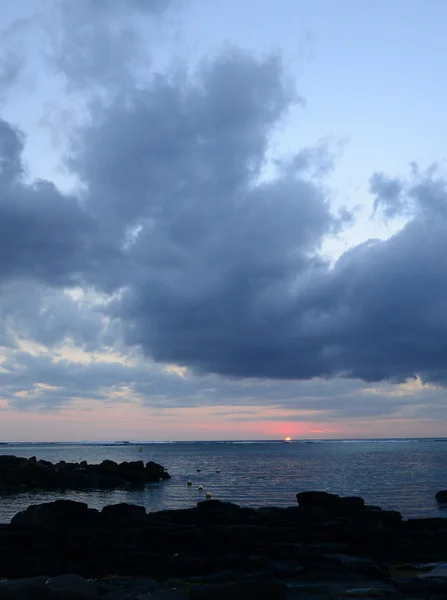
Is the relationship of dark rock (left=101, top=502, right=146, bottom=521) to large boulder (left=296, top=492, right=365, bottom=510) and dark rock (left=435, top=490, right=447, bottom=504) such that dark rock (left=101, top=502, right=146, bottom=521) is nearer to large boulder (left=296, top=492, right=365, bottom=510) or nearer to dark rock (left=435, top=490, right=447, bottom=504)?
large boulder (left=296, top=492, right=365, bottom=510)

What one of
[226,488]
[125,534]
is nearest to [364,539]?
[125,534]

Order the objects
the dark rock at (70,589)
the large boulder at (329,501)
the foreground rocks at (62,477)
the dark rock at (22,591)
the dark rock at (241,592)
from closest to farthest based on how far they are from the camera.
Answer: the dark rock at (22,591) → the dark rock at (70,589) → the dark rock at (241,592) → the large boulder at (329,501) → the foreground rocks at (62,477)

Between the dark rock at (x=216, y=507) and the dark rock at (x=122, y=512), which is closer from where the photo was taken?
the dark rock at (x=122, y=512)

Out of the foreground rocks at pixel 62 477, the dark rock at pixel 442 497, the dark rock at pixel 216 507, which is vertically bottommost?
the dark rock at pixel 442 497

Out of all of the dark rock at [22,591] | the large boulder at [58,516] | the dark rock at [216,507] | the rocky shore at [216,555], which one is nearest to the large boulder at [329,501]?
the rocky shore at [216,555]

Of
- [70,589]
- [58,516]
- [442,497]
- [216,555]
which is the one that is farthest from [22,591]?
[442,497]

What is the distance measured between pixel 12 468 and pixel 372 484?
145ft

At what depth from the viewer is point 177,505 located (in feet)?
172

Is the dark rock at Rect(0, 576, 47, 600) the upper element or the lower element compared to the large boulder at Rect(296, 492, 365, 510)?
upper

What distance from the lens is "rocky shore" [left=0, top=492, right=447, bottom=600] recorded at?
17.8m

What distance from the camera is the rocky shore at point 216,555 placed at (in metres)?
17.8

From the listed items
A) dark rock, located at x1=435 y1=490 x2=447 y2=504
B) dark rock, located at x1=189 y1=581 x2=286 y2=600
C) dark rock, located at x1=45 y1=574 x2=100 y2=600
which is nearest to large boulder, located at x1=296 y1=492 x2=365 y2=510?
dark rock, located at x1=189 y1=581 x2=286 y2=600

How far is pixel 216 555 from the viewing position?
24719mm

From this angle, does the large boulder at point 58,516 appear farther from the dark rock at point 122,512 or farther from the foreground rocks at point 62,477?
the foreground rocks at point 62,477
